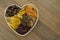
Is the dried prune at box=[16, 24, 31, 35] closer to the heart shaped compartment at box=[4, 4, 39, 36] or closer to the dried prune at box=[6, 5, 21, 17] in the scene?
the heart shaped compartment at box=[4, 4, 39, 36]

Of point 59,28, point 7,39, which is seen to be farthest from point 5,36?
point 59,28

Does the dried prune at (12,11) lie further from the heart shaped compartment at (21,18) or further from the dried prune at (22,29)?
the dried prune at (22,29)

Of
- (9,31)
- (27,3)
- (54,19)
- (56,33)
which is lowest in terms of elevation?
(56,33)

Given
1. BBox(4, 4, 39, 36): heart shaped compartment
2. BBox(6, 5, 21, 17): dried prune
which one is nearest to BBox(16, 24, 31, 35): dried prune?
BBox(4, 4, 39, 36): heart shaped compartment

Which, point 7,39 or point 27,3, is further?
point 27,3

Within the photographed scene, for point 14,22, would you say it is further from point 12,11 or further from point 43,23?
point 43,23

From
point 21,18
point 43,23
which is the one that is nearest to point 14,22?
point 21,18

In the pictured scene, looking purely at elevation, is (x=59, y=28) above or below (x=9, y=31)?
below

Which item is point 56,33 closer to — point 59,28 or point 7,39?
point 59,28
